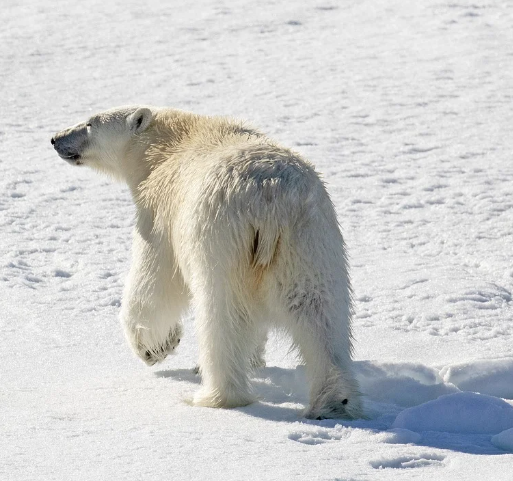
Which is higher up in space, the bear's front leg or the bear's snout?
the bear's snout

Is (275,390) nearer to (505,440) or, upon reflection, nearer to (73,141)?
(505,440)

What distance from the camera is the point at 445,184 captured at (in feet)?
28.3

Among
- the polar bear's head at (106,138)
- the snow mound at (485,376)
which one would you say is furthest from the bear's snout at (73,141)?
the snow mound at (485,376)

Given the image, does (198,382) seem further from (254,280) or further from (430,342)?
(430,342)

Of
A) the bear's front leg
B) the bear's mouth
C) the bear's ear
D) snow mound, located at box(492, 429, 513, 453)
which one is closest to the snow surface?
snow mound, located at box(492, 429, 513, 453)

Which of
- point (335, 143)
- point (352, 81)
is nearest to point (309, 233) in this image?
point (335, 143)

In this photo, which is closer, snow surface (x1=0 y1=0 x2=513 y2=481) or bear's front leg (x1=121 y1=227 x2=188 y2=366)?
snow surface (x1=0 y1=0 x2=513 y2=481)

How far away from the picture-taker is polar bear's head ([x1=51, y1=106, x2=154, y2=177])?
5.27m

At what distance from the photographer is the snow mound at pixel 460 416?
153 inches

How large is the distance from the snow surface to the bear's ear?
1207 millimetres

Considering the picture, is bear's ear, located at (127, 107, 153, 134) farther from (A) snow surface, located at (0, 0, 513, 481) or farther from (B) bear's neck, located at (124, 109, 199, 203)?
(A) snow surface, located at (0, 0, 513, 481)

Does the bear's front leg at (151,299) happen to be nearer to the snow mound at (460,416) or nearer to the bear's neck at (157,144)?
the bear's neck at (157,144)

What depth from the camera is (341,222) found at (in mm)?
7906

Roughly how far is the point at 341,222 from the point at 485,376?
3534 mm
